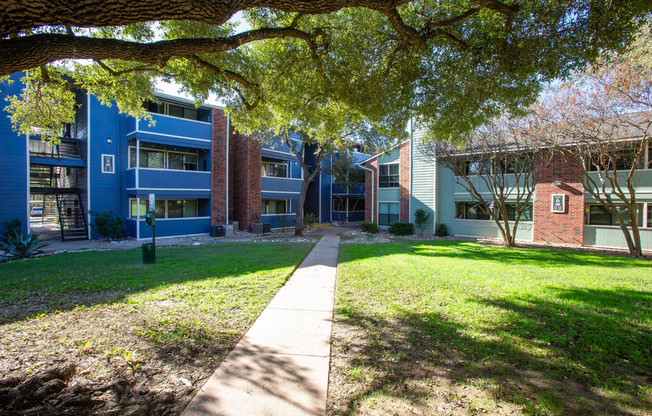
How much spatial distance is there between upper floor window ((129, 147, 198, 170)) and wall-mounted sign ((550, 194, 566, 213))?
21.2 m

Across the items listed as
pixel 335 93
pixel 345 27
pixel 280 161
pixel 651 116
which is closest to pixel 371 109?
pixel 335 93

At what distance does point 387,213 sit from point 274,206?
885cm

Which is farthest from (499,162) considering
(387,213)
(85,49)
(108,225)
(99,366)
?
(108,225)

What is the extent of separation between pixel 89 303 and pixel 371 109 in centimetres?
712

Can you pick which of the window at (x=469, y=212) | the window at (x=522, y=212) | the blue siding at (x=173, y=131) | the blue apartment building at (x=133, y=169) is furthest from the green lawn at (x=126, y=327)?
the window at (x=522, y=212)

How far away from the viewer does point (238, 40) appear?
5.26 metres

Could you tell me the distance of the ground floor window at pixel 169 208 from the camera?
17000 millimetres

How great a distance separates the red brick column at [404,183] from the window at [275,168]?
31.2ft

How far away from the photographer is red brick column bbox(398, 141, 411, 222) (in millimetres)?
21719

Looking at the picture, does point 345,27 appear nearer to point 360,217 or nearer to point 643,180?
point 643,180

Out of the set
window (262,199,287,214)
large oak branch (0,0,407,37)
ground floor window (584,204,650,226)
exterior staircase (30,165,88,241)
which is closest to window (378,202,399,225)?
window (262,199,287,214)

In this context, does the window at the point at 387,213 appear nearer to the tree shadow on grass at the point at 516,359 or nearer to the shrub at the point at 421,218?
the shrub at the point at 421,218

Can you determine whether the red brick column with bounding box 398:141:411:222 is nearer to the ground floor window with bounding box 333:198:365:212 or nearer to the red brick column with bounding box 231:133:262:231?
the ground floor window with bounding box 333:198:365:212

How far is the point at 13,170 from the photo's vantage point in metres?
14.5
